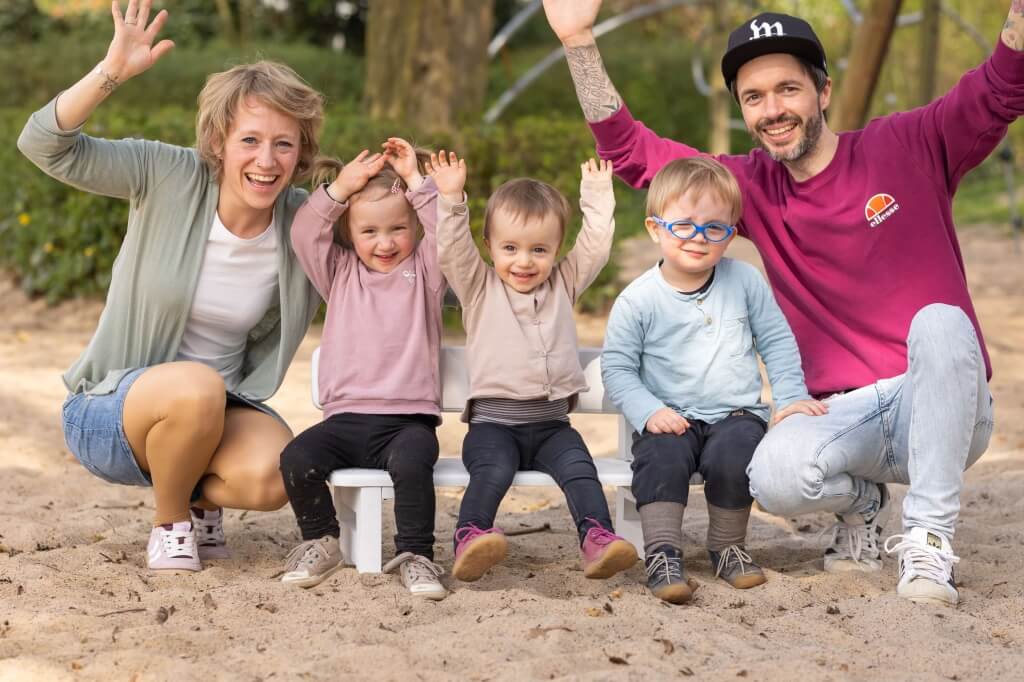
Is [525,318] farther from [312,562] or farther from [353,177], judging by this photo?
[312,562]

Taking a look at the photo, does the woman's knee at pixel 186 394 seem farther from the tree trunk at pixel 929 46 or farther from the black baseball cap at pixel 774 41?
the tree trunk at pixel 929 46

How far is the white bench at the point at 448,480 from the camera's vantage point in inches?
142

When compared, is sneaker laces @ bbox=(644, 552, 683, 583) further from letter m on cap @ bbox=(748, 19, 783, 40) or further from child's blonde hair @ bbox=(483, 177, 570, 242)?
letter m on cap @ bbox=(748, 19, 783, 40)

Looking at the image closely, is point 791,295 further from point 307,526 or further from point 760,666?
point 307,526

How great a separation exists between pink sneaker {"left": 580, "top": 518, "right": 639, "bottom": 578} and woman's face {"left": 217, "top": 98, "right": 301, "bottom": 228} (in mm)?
1287

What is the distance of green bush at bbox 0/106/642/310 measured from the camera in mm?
8094

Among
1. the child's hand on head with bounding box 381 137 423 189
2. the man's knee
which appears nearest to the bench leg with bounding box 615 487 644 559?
the man's knee

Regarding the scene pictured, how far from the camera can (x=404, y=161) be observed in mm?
3744

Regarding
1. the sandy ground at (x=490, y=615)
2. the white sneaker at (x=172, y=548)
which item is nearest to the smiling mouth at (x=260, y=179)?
the white sneaker at (x=172, y=548)

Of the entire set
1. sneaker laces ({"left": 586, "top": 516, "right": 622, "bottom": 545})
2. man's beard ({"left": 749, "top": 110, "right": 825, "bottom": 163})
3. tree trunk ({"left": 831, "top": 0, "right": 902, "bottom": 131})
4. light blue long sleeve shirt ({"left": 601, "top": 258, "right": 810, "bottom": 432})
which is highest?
tree trunk ({"left": 831, "top": 0, "right": 902, "bottom": 131})

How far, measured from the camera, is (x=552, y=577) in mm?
3688

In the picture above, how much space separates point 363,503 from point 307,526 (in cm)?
18

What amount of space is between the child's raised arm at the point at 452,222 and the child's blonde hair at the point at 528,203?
0.11 m

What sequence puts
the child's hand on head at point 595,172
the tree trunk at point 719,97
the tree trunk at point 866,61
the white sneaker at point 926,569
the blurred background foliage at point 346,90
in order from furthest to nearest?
1. the tree trunk at point 719,97
2. the blurred background foliage at point 346,90
3. the tree trunk at point 866,61
4. the child's hand on head at point 595,172
5. the white sneaker at point 926,569
